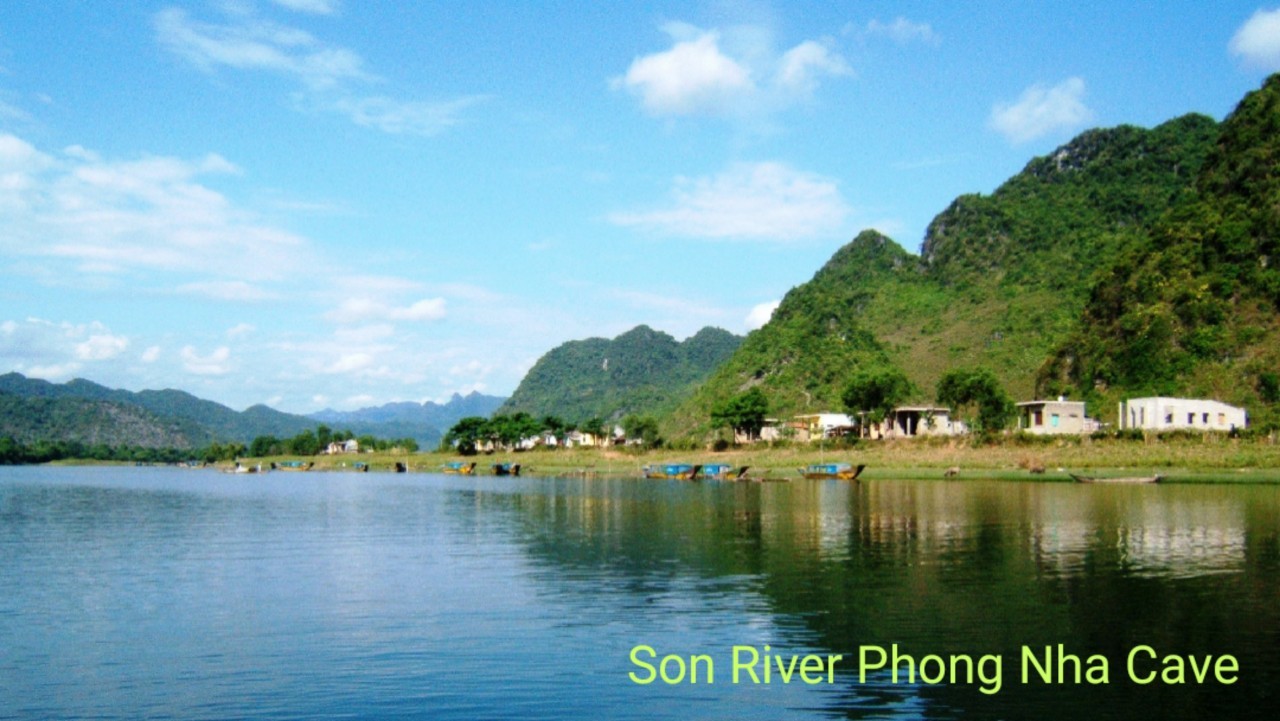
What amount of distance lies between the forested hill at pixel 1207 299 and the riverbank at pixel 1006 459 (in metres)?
10.4

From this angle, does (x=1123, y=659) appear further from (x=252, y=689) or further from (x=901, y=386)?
(x=901, y=386)

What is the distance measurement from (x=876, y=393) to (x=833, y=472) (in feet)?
90.5

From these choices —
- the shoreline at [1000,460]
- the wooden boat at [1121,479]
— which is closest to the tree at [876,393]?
the shoreline at [1000,460]

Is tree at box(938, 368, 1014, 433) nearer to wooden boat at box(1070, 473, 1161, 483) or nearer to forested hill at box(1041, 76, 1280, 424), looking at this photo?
forested hill at box(1041, 76, 1280, 424)

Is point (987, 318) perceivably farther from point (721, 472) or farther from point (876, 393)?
point (721, 472)

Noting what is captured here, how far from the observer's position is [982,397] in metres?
101

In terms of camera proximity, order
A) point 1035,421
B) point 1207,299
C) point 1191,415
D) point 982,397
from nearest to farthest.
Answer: point 1191,415 → point 1035,421 → point 1207,299 → point 982,397

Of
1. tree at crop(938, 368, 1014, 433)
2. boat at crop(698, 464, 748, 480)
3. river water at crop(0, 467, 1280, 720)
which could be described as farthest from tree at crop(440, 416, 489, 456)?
river water at crop(0, 467, 1280, 720)

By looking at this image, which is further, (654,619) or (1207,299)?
(1207,299)

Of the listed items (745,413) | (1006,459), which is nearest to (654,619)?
(1006,459)

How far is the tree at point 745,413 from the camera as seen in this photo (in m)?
124

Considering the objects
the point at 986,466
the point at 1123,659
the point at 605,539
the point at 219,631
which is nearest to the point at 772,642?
the point at 1123,659

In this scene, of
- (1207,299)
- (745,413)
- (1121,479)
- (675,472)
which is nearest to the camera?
(1121,479)

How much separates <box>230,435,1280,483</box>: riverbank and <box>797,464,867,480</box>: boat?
2.77 meters
